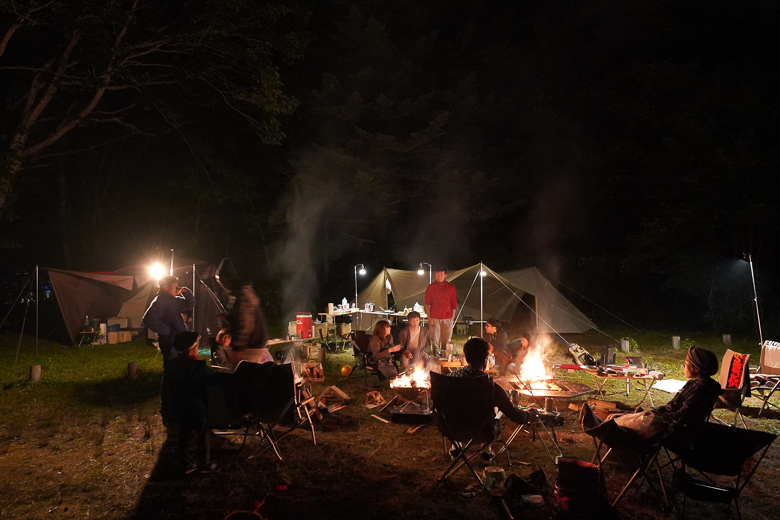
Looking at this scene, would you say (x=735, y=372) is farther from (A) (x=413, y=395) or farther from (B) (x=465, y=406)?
(A) (x=413, y=395)

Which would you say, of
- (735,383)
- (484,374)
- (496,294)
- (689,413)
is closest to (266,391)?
(484,374)

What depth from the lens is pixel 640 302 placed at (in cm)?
1684

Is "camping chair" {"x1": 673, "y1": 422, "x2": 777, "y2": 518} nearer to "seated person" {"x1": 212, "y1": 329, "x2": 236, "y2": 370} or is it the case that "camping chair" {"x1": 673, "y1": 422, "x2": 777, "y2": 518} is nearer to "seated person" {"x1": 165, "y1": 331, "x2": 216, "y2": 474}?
"seated person" {"x1": 165, "y1": 331, "x2": 216, "y2": 474}

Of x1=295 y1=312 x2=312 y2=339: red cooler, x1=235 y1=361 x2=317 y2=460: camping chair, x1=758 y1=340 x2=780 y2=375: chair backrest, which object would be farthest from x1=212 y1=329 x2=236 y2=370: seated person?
x1=758 y1=340 x2=780 y2=375: chair backrest

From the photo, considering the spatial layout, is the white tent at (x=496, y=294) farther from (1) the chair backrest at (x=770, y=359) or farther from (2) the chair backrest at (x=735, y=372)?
(2) the chair backrest at (x=735, y=372)

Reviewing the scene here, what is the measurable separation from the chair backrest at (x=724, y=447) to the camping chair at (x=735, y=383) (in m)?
1.42

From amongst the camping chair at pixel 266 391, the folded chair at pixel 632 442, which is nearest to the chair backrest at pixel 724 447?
the folded chair at pixel 632 442

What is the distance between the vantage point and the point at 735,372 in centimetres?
474

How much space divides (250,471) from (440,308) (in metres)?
4.67

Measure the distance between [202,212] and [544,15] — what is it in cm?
1503

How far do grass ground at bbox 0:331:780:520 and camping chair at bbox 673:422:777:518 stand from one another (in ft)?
0.58

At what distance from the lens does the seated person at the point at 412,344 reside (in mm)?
6879

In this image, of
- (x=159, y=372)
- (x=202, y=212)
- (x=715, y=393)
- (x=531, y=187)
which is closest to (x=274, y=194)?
(x=202, y=212)

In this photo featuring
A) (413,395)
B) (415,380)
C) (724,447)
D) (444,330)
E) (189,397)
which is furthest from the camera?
(444,330)
